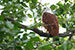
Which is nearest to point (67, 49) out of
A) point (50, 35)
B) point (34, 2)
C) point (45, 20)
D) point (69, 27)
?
point (69, 27)

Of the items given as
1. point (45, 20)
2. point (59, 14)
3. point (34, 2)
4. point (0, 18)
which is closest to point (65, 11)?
point (59, 14)

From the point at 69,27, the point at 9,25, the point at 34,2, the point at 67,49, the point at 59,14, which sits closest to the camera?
the point at 9,25

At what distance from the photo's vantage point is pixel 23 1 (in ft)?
4.47

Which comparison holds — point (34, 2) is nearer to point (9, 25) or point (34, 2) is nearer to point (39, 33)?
point (39, 33)

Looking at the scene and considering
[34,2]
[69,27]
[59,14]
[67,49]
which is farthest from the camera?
[59,14]

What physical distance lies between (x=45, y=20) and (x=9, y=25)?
105cm

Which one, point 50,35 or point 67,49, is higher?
point 67,49

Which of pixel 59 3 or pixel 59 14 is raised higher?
pixel 59 3

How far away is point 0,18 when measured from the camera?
74 cm

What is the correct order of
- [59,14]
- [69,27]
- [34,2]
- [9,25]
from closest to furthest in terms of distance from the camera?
[9,25] < [69,27] < [34,2] < [59,14]

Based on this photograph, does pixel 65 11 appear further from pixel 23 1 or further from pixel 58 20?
pixel 23 1

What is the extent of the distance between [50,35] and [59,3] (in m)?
0.34

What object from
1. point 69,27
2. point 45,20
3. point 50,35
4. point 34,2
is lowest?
point 50,35

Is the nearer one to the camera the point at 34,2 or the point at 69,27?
the point at 69,27
